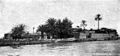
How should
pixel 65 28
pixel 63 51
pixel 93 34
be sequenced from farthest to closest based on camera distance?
pixel 93 34 → pixel 65 28 → pixel 63 51

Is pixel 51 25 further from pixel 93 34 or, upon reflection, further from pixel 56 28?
pixel 93 34

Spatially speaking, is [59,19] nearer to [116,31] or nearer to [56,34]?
[56,34]

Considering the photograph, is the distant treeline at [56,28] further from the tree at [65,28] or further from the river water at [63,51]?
the river water at [63,51]

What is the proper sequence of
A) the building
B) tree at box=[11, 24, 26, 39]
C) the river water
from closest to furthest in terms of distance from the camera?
the river water, tree at box=[11, 24, 26, 39], the building

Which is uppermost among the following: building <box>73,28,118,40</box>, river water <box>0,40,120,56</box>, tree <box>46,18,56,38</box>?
tree <box>46,18,56,38</box>

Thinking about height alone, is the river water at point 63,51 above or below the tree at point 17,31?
below

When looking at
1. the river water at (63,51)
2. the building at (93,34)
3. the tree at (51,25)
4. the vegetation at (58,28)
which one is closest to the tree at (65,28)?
the vegetation at (58,28)

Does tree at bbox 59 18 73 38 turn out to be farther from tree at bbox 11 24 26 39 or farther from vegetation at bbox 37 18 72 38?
tree at bbox 11 24 26 39

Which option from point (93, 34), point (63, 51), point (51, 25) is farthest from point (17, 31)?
point (63, 51)

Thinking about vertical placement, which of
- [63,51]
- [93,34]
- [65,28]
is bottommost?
[63,51]

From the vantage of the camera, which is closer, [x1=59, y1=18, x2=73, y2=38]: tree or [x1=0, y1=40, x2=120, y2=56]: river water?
[x1=0, y1=40, x2=120, y2=56]: river water

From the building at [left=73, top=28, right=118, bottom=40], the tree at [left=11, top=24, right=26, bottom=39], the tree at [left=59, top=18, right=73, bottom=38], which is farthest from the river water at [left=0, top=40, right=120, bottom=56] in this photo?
the building at [left=73, top=28, right=118, bottom=40]

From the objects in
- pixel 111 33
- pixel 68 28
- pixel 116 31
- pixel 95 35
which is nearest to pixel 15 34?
pixel 68 28

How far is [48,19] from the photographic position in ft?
418
